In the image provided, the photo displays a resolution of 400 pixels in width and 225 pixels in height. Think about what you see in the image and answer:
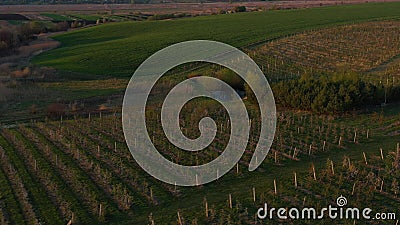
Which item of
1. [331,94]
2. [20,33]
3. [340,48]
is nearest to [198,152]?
[331,94]

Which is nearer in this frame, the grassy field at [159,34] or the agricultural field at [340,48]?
the agricultural field at [340,48]

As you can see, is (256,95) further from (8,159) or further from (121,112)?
(8,159)

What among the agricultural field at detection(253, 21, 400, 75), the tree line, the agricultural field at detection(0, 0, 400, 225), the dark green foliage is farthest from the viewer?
the tree line
